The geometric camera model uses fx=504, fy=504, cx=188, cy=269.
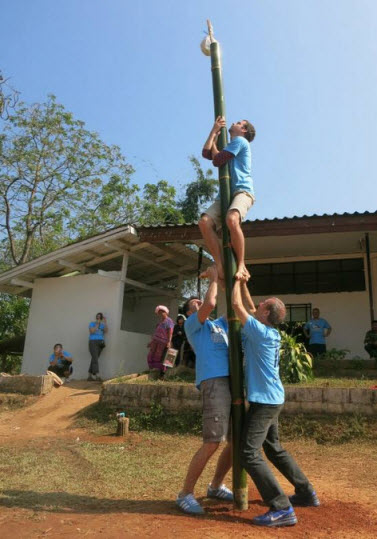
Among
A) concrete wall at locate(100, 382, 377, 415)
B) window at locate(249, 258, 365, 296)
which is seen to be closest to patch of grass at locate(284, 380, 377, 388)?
concrete wall at locate(100, 382, 377, 415)

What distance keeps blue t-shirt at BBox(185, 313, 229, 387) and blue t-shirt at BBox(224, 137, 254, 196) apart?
127 centimetres

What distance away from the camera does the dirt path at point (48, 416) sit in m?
8.09

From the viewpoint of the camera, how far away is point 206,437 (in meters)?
4.07

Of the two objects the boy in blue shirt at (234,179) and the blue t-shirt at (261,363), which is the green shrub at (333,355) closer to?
the boy in blue shirt at (234,179)

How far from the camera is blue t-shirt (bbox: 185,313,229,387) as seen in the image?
4.31 m

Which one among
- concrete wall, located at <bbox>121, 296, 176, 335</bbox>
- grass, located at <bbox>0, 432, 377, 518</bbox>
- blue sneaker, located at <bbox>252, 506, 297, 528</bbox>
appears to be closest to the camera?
blue sneaker, located at <bbox>252, 506, 297, 528</bbox>

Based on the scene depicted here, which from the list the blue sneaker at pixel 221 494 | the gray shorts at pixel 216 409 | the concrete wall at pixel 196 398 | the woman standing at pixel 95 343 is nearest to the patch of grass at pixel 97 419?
the concrete wall at pixel 196 398

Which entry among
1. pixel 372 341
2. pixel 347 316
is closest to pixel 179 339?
pixel 372 341

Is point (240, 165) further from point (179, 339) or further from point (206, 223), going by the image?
point (179, 339)

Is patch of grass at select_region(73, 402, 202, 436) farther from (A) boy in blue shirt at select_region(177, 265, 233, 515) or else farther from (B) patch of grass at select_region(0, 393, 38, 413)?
(A) boy in blue shirt at select_region(177, 265, 233, 515)

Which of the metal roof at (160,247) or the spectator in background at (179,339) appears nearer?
the metal roof at (160,247)

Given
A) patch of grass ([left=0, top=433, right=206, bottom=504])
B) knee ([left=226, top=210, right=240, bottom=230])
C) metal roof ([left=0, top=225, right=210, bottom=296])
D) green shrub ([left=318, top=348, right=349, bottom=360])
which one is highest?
metal roof ([left=0, top=225, right=210, bottom=296])

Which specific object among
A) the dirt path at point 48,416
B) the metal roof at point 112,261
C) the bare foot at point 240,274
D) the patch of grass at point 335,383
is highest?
the metal roof at point 112,261

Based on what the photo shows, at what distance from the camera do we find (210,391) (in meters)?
4.23
